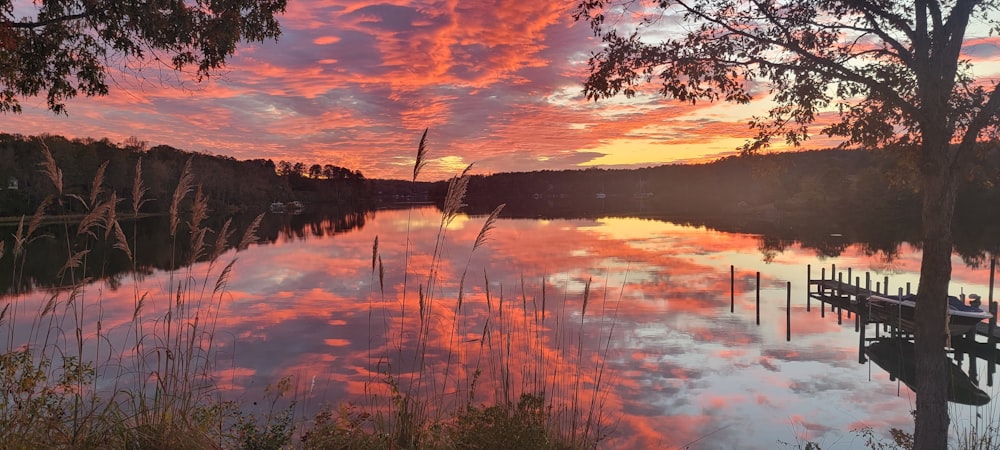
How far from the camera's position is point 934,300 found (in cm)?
756

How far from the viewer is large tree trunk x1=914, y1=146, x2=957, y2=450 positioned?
7.49m

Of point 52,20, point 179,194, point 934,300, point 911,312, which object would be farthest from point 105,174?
point 934,300

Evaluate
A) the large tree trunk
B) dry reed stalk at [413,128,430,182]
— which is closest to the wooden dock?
the large tree trunk

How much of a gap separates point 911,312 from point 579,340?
16.5 metres

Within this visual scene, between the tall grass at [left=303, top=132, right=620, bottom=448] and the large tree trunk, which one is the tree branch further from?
the large tree trunk

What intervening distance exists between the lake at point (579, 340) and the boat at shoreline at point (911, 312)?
5.53 ft

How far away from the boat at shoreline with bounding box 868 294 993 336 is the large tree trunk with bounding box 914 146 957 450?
15.3 metres

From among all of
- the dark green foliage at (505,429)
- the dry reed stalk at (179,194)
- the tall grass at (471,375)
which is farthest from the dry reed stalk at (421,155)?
the dark green foliage at (505,429)

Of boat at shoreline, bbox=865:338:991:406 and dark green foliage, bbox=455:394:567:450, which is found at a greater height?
dark green foliage, bbox=455:394:567:450

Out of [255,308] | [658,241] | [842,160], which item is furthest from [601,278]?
[842,160]

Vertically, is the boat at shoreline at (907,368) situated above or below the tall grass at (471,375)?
below

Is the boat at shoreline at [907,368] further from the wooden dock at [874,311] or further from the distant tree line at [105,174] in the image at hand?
the distant tree line at [105,174]

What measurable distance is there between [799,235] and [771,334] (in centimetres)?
5535

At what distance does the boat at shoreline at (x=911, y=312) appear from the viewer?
21.3m
